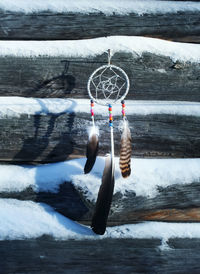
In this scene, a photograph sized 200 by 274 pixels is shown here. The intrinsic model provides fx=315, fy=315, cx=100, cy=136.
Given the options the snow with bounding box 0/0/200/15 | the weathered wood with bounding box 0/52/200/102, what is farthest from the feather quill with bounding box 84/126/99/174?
the snow with bounding box 0/0/200/15

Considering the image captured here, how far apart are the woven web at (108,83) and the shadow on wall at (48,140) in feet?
0.43

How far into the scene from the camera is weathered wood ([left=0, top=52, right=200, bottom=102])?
155 centimetres

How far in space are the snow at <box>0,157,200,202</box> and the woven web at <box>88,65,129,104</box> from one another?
1.02 feet

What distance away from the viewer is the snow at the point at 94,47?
5.03 feet

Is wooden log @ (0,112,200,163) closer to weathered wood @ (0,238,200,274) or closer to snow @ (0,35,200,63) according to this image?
snow @ (0,35,200,63)

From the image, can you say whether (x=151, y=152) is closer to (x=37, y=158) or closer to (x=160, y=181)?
(x=160, y=181)

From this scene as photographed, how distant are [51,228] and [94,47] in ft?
2.96

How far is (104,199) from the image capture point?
142 centimetres

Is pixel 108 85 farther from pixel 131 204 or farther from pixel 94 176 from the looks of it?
pixel 131 204

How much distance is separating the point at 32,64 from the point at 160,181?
85 centimetres

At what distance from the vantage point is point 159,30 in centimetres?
158

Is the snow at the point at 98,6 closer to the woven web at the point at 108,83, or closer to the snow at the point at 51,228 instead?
the woven web at the point at 108,83

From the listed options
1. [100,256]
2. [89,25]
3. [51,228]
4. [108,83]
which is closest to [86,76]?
[108,83]

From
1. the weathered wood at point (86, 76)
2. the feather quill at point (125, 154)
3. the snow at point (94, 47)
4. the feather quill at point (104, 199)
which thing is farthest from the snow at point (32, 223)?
the snow at point (94, 47)
